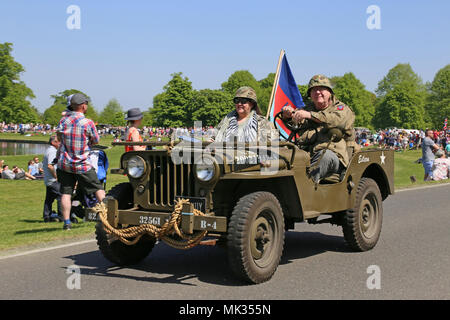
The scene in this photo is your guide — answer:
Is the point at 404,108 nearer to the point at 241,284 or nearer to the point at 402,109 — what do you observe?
the point at 402,109

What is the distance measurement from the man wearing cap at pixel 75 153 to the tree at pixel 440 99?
8793 centimetres

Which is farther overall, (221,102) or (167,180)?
(221,102)

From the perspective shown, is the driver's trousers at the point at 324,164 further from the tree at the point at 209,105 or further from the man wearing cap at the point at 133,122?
the tree at the point at 209,105

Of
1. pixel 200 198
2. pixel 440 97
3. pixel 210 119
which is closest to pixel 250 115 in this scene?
→ pixel 200 198

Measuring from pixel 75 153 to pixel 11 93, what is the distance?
82.2 meters

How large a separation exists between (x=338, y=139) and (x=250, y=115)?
1118mm

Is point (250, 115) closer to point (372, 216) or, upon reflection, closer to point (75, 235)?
point (372, 216)

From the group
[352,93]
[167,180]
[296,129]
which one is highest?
[352,93]

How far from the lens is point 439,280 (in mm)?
5484

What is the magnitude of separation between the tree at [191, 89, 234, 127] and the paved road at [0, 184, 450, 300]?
77486 millimetres

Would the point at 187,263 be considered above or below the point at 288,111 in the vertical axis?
below

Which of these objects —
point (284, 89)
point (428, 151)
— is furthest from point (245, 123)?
point (428, 151)

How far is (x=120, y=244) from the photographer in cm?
591
